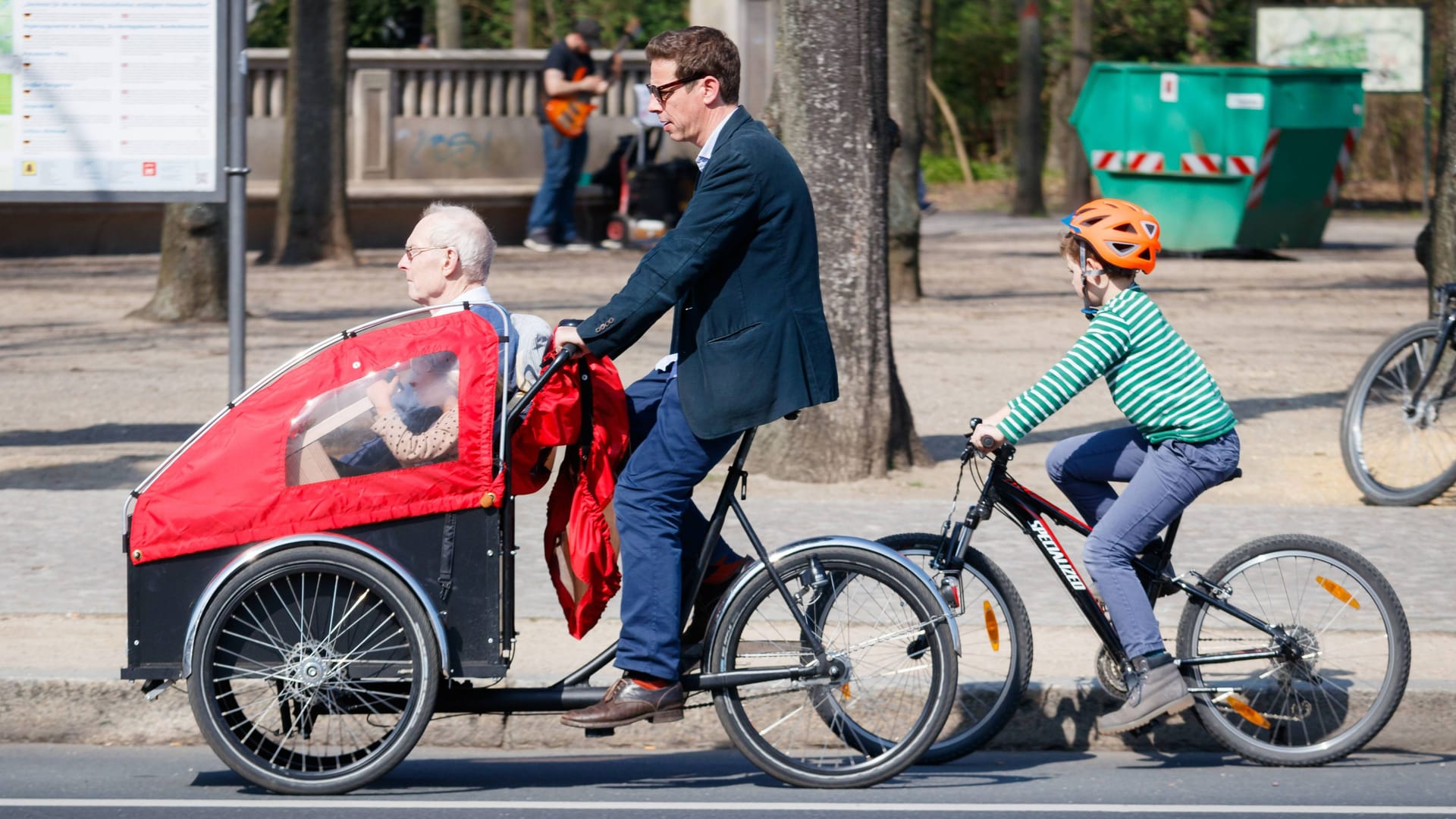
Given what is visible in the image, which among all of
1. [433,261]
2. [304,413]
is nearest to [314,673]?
[304,413]

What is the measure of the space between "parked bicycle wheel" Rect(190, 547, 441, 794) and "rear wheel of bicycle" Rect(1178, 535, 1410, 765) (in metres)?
2.11

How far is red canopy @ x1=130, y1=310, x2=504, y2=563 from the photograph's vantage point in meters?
4.45

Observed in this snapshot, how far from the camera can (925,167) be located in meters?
35.0

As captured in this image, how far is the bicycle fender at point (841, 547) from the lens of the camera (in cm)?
463

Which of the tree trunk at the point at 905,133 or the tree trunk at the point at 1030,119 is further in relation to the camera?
the tree trunk at the point at 1030,119

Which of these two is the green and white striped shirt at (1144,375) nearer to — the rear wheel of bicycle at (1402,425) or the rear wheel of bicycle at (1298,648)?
the rear wheel of bicycle at (1298,648)

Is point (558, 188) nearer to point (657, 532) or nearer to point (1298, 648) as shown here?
point (1298, 648)

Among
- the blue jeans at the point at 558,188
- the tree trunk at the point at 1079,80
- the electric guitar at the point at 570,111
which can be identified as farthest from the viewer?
the tree trunk at the point at 1079,80

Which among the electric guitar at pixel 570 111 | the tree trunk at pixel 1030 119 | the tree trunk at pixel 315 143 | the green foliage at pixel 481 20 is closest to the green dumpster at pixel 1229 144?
the electric guitar at pixel 570 111

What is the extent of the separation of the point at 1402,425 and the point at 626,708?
4.74m

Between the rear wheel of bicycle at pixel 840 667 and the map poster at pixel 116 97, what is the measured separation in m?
4.32

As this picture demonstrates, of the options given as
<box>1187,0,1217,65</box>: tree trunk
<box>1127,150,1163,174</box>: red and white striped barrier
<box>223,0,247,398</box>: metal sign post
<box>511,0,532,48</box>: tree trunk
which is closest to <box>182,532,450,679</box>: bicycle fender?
<box>223,0,247,398</box>: metal sign post

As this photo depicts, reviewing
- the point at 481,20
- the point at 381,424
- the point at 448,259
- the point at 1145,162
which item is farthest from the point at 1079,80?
the point at 381,424

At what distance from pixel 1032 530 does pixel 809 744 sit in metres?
0.84
